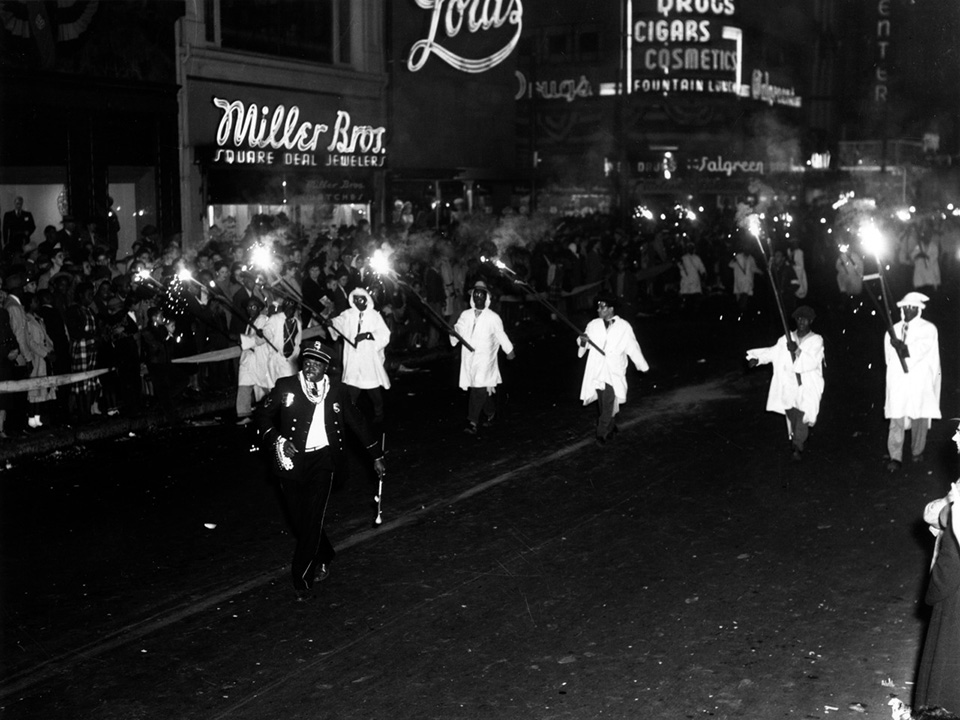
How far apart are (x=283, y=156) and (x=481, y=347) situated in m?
13.1

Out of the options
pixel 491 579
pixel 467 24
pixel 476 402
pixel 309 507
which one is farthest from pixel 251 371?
pixel 467 24

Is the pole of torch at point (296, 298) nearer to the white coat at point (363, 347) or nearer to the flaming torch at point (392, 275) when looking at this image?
the white coat at point (363, 347)

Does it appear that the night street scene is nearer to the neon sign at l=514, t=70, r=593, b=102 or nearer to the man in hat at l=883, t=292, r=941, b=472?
the man in hat at l=883, t=292, r=941, b=472

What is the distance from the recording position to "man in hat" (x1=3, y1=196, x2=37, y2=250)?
18.1m

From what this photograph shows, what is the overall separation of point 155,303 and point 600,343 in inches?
206

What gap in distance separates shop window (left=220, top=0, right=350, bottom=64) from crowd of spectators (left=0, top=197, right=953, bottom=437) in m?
4.03

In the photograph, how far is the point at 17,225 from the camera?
60.4ft

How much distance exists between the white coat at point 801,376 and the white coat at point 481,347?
2.81 meters

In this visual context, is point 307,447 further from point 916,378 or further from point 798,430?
point 916,378

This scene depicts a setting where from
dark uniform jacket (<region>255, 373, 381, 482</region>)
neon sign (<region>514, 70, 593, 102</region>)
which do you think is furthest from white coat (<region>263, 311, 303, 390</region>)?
neon sign (<region>514, 70, 593, 102</region>)

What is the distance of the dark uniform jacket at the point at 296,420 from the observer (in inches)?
307

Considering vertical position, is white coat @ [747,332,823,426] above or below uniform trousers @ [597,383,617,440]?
above

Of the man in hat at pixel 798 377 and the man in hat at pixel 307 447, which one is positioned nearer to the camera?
the man in hat at pixel 307 447

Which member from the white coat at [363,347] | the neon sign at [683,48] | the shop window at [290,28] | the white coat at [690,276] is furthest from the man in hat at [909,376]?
the neon sign at [683,48]
